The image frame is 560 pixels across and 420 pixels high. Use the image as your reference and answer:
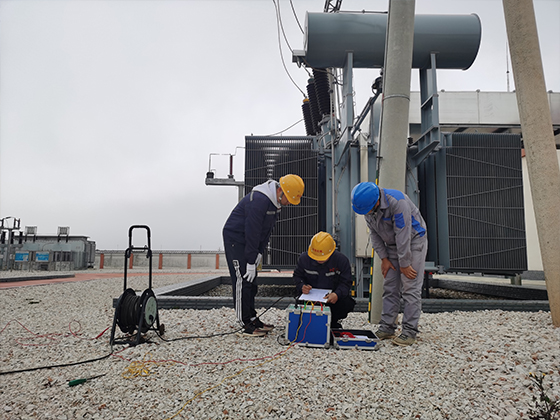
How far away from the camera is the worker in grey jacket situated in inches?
151

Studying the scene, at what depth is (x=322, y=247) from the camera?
14.4ft

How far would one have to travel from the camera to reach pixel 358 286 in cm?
728

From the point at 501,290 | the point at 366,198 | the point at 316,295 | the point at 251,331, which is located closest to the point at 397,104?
the point at 366,198

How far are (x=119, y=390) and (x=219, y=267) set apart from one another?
79.1ft

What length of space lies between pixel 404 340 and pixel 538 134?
3.02 meters

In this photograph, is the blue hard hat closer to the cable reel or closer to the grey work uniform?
the grey work uniform

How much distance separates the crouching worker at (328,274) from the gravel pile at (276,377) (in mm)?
669

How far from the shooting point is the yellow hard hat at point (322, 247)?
439 cm

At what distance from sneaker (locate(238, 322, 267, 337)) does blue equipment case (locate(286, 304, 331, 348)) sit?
434mm

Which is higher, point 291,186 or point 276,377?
point 291,186

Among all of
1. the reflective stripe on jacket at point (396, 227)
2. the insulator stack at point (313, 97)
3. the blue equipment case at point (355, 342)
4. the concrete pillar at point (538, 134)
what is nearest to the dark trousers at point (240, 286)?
the blue equipment case at point (355, 342)

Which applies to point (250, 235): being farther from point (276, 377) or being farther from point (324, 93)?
point (324, 93)

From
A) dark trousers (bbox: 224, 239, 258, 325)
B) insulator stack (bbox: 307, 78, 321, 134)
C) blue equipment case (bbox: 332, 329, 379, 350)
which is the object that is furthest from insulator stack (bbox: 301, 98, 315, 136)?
blue equipment case (bbox: 332, 329, 379, 350)

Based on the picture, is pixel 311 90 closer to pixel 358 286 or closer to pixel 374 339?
pixel 358 286
